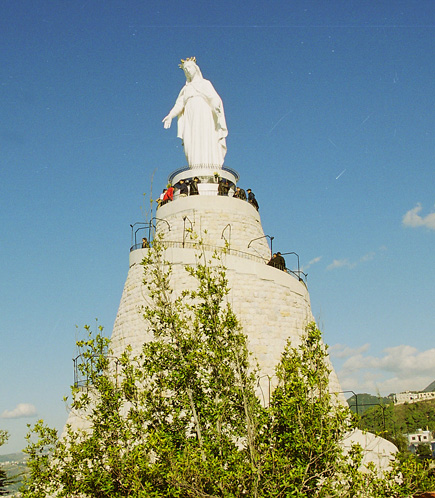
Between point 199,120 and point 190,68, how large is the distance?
8.77 ft

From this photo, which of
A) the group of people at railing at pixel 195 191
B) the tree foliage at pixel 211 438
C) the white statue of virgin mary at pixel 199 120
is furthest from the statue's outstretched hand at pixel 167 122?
the tree foliage at pixel 211 438

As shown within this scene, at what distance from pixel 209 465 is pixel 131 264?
11077mm

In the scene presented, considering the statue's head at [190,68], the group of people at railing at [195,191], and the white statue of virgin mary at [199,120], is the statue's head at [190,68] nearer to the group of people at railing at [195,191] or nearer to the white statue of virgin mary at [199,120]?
the white statue of virgin mary at [199,120]

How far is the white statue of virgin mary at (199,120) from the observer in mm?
24203

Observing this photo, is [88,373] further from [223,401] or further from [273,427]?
[273,427]

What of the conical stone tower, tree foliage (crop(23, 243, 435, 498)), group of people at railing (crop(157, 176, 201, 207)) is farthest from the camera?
group of people at railing (crop(157, 176, 201, 207))

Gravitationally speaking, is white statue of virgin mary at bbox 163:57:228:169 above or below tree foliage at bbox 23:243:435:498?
above

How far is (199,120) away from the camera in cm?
2462

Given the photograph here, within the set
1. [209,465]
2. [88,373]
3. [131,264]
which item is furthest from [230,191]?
[209,465]

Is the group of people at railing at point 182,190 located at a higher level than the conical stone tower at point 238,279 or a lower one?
higher

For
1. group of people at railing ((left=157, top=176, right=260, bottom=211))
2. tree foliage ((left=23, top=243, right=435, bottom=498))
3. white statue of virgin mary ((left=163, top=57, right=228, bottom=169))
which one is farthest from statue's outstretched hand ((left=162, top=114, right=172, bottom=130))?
tree foliage ((left=23, top=243, right=435, bottom=498))

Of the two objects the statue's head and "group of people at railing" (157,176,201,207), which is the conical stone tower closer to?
"group of people at railing" (157,176,201,207)

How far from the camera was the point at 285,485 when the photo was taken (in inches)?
367

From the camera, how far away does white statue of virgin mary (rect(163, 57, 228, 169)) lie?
24.2 m
